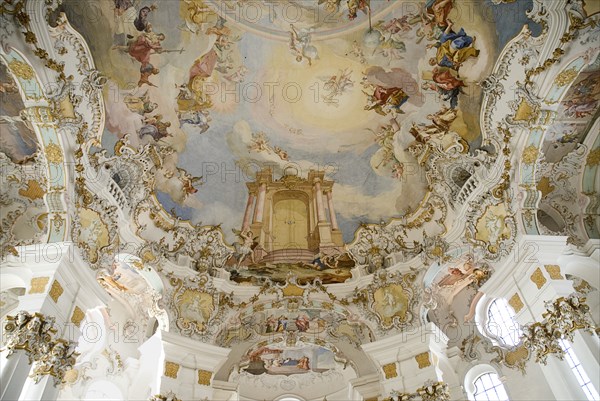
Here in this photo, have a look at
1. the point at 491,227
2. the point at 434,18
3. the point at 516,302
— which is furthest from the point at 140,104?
the point at 516,302

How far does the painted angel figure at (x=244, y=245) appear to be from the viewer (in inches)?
600

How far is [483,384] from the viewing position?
47.2 feet

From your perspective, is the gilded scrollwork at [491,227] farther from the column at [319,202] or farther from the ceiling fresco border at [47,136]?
the ceiling fresco border at [47,136]

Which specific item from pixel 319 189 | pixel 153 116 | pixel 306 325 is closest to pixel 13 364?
pixel 153 116

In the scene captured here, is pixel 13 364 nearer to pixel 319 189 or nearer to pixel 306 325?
pixel 306 325

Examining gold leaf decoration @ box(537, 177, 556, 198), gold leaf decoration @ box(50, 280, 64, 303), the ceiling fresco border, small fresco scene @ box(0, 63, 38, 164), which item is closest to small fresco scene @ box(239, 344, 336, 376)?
gold leaf decoration @ box(537, 177, 556, 198)

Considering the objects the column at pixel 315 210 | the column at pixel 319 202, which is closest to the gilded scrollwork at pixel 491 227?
the column at pixel 319 202

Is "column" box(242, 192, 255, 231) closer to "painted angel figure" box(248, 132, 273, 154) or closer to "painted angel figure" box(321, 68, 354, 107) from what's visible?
"painted angel figure" box(248, 132, 273, 154)

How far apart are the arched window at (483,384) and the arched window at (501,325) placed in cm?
Result: 81

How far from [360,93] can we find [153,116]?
5485 mm

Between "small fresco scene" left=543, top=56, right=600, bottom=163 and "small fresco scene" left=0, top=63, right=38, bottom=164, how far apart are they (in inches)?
469

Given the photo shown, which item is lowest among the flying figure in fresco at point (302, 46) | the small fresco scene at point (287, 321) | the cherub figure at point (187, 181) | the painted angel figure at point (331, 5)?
the small fresco scene at point (287, 321)

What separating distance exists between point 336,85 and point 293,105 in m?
1.29

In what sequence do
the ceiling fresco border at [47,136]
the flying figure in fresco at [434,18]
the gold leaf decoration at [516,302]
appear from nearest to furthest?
1. the ceiling fresco border at [47,136]
2. the gold leaf decoration at [516,302]
3. the flying figure in fresco at [434,18]
